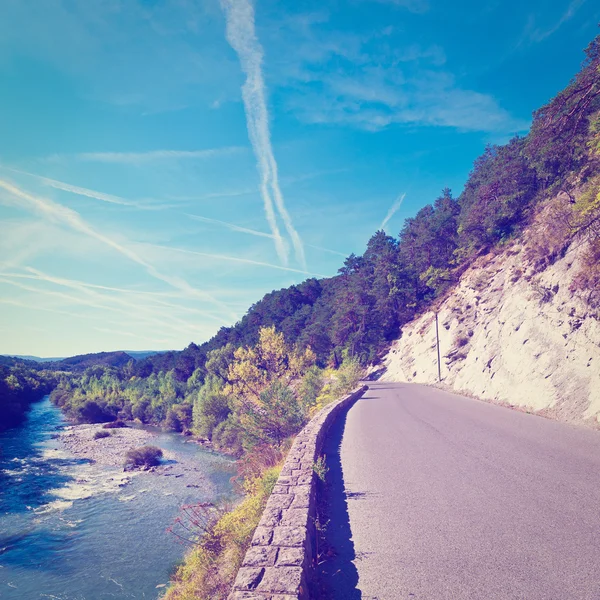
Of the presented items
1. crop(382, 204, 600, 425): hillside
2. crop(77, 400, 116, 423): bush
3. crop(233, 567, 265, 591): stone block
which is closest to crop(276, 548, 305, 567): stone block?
crop(233, 567, 265, 591): stone block

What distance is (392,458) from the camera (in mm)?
7262

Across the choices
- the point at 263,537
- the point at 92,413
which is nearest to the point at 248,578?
the point at 263,537

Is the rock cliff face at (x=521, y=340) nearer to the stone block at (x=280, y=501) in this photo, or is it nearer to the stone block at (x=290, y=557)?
the stone block at (x=280, y=501)

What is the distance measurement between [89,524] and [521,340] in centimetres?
2180

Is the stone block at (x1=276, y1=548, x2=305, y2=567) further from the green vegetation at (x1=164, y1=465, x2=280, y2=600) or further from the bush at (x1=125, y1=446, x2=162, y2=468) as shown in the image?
the bush at (x1=125, y1=446, x2=162, y2=468)

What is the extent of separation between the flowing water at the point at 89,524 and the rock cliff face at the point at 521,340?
13.9m

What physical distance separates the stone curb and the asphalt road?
54cm

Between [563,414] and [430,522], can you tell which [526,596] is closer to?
[430,522]

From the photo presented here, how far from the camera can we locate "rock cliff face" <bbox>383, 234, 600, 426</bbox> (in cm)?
1085

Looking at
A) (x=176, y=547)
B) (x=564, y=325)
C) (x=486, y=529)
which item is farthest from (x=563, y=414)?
(x=176, y=547)

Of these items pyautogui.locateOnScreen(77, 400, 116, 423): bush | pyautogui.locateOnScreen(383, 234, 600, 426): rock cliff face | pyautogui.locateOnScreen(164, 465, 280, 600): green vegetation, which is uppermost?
pyautogui.locateOnScreen(383, 234, 600, 426): rock cliff face

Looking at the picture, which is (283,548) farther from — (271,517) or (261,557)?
(271,517)

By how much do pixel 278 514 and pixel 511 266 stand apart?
23.1 meters

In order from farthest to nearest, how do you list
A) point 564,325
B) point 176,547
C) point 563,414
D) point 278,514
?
point 176,547 → point 564,325 → point 563,414 → point 278,514
